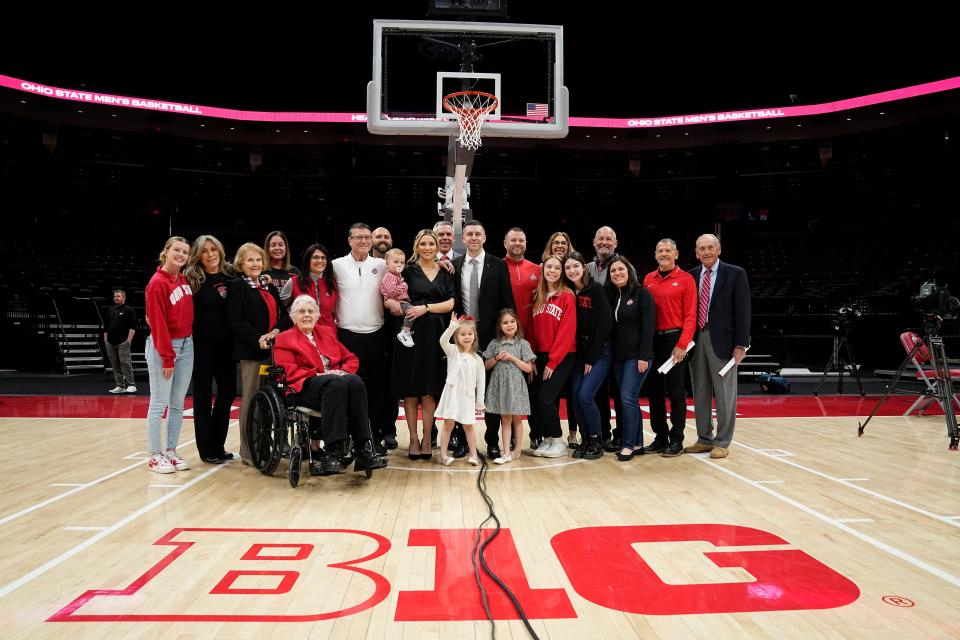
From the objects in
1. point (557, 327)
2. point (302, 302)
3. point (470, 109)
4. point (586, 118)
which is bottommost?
point (557, 327)

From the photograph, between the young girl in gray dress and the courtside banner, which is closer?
the young girl in gray dress

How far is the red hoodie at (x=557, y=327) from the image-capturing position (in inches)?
173

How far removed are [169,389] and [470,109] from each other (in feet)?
15.9

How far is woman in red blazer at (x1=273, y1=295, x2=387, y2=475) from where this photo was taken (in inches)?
140

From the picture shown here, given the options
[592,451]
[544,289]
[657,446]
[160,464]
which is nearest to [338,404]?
[160,464]

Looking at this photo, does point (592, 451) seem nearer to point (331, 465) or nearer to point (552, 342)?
point (552, 342)

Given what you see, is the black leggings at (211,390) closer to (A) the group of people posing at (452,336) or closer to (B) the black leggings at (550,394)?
(A) the group of people posing at (452,336)

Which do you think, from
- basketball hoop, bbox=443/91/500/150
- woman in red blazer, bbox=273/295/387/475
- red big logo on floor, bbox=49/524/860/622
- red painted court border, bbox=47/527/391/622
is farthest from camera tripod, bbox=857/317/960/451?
basketball hoop, bbox=443/91/500/150

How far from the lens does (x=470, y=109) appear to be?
282 inches

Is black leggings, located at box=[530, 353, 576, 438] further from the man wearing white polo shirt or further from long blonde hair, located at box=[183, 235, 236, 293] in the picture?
long blonde hair, located at box=[183, 235, 236, 293]

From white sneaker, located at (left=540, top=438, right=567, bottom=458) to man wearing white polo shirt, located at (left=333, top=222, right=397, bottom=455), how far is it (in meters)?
1.28

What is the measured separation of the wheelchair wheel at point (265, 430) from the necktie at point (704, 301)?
3232mm

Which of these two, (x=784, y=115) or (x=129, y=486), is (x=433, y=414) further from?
(x=784, y=115)

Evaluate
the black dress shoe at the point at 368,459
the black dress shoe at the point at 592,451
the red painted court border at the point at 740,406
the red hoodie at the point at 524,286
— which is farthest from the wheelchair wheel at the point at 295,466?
the red painted court border at the point at 740,406
